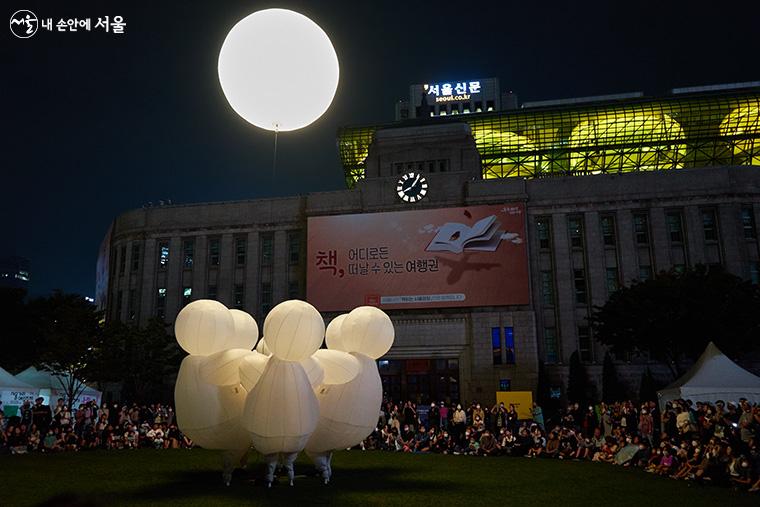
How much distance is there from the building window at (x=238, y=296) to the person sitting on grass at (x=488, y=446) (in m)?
29.6

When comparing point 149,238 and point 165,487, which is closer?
point 165,487

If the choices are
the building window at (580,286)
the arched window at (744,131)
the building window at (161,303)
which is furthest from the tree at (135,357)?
the arched window at (744,131)

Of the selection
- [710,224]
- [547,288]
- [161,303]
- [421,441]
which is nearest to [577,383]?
[547,288]

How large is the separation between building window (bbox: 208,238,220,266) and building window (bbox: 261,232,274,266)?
3.84 meters

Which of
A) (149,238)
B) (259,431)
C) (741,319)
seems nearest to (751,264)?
(741,319)

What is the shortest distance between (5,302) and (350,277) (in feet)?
90.5

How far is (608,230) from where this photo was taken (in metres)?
45.5

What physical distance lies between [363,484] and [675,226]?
37684mm

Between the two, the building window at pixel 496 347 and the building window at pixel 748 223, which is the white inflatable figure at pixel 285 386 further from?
the building window at pixel 748 223

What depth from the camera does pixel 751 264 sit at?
42969mm

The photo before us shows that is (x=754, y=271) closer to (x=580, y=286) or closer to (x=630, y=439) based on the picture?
(x=580, y=286)

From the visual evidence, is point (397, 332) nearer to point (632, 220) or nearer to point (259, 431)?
point (632, 220)

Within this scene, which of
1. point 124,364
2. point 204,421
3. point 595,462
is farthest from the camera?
point 124,364

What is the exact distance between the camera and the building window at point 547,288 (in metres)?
44.9
